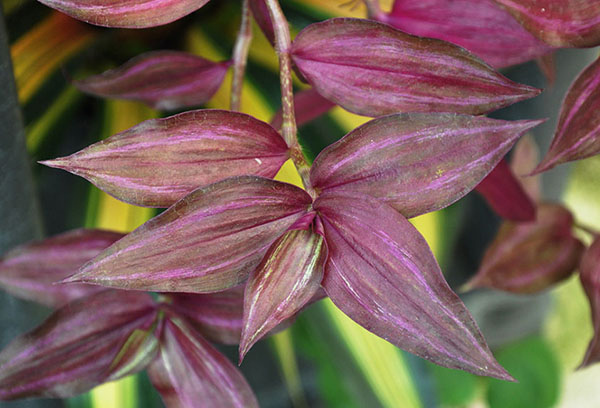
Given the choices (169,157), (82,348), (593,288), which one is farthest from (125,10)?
(593,288)

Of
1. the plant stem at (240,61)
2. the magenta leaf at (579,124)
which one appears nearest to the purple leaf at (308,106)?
the plant stem at (240,61)

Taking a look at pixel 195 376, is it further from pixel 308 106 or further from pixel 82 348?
pixel 308 106

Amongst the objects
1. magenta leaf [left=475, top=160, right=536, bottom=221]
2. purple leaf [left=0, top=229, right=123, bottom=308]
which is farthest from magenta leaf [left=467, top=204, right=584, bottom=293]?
purple leaf [left=0, top=229, right=123, bottom=308]

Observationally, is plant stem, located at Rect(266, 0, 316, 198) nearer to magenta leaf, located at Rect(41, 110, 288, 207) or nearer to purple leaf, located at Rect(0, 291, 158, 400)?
magenta leaf, located at Rect(41, 110, 288, 207)

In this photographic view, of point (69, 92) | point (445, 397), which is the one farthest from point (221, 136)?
point (445, 397)

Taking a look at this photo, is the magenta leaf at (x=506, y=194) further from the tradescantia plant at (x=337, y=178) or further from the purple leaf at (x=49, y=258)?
the purple leaf at (x=49, y=258)

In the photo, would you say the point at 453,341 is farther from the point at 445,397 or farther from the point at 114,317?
the point at 445,397
